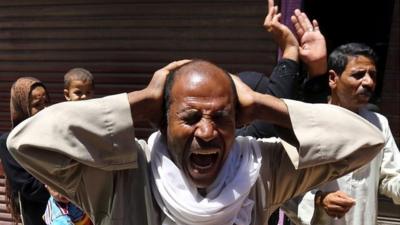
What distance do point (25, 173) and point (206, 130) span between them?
1.86m

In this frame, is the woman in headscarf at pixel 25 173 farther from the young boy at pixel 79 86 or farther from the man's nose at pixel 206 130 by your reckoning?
the man's nose at pixel 206 130

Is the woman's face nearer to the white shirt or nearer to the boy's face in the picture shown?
the boy's face

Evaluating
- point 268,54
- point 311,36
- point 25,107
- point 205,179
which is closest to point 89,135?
point 205,179

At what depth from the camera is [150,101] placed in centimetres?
149

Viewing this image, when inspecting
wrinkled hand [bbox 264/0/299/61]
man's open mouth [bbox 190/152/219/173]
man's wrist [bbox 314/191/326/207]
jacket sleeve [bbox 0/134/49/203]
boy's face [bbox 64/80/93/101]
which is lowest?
jacket sleeve [bbox 0/134/49/203]

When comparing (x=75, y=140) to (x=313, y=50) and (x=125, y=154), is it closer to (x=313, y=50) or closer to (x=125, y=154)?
(x=125, y=154)

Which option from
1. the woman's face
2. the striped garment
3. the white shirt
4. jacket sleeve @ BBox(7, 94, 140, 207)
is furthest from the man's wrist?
the woman's face

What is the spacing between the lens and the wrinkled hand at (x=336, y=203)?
1.72m

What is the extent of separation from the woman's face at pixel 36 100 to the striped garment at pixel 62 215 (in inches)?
22.5

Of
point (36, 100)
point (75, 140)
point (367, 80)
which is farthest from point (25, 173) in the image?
point (367, 80)

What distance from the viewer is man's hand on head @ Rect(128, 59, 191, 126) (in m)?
1.48

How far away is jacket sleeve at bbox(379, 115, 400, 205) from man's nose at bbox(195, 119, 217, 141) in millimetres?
1331

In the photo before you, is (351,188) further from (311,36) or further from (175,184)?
(175,184)

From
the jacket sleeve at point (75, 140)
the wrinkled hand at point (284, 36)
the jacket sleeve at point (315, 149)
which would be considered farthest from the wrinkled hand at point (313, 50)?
the jacket sleeve at point (75, 140)
